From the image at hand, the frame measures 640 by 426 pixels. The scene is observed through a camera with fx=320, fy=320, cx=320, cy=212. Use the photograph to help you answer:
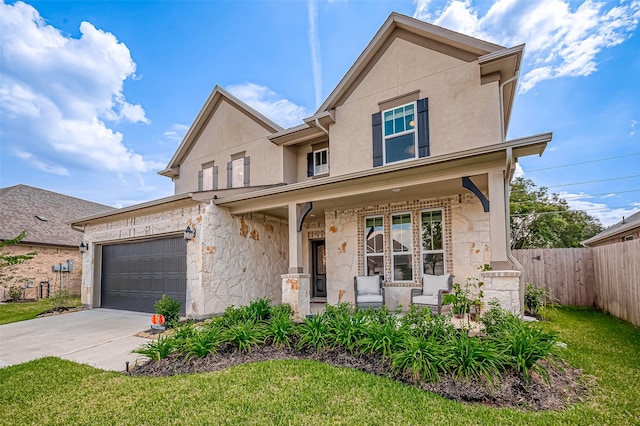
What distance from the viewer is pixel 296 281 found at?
716 centimetres

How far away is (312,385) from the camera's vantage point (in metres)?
3.64

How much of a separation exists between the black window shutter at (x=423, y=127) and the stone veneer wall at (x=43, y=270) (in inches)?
585

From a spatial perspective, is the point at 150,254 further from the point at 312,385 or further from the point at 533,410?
the point at 533,410

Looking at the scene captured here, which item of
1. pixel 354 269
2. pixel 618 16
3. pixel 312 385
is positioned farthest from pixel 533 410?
pixel 618 16

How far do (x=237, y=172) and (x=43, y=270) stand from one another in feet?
34.7

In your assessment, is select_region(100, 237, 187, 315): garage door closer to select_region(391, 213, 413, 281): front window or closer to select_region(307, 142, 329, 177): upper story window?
select_region(307, 142, 329, 177): upper story window

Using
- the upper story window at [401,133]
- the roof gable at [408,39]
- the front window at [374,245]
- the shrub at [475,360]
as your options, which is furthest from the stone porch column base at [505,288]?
the roof gable at [408,39]

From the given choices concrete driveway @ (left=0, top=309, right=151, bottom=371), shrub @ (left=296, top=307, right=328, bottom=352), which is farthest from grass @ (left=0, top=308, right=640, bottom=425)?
concrete driveway @ (left=0, top=309, right=151, bottom=371)

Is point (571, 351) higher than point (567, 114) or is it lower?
lower

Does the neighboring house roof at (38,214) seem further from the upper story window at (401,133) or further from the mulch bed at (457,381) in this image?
the upper story window at (401,133)

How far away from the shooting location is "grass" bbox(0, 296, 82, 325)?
31.1 feet

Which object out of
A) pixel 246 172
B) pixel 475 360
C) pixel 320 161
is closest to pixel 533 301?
pixel 475 360

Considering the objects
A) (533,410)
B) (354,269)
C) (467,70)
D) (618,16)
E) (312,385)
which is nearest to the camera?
(533,410)

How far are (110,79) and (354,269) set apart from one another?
424 inches
